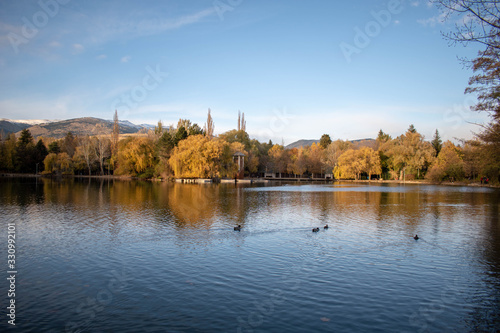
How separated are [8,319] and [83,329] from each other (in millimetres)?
1667

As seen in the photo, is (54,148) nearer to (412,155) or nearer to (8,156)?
(8,156)

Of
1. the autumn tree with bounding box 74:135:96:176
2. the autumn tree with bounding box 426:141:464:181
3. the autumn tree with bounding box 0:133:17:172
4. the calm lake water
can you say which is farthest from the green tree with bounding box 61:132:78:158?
the autumn tree with bounding box 426:141:464:181

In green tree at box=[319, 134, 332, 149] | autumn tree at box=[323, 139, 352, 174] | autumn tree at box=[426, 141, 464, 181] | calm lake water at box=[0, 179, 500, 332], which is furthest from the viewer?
green tree at box=[319, 134, 332, 149]

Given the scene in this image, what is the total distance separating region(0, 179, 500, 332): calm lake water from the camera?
673cm

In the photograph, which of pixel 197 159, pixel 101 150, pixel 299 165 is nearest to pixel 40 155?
pixel 101 150

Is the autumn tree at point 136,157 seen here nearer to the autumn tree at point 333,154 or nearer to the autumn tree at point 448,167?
the autumn tree at point 333,154

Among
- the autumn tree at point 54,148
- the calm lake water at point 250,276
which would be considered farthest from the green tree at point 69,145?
the calm lake water at point 250,276

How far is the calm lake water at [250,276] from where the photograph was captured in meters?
6.73

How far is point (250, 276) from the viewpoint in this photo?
370 inches

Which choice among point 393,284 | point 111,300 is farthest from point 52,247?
point 393,284

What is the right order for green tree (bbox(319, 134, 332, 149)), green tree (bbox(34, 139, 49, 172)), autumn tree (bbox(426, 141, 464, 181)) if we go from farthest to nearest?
green tree (bbox(319, 134, 332, 149)) → green tree (bbox(34, 139, 49, 172)) → autumn tree (bbox(426, 141, 464, 181))

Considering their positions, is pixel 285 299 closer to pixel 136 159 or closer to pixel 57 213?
pixel 57 213

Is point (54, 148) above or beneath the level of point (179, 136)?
beneath

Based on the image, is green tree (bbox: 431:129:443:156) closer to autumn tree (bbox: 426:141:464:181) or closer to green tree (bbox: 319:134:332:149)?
autumn tree (bbox: 426:141:464:181)
